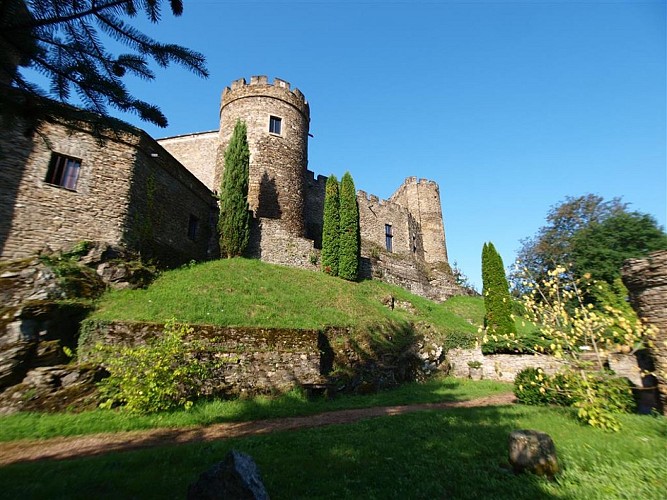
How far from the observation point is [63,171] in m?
12.5

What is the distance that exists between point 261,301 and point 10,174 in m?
9.84

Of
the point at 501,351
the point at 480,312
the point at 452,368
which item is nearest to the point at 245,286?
the point at 452,368

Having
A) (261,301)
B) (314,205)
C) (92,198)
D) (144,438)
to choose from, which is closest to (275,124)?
(314,205)

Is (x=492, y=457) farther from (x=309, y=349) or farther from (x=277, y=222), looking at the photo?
(x=277, y=222)

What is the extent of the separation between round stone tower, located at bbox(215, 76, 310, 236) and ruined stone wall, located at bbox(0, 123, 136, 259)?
27.2 feet

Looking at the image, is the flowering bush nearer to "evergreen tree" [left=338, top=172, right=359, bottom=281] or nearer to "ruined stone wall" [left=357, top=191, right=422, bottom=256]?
"evergreen tree" [left=338, top=172, right=359, bottom=281]

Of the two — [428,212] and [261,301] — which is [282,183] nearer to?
[261,301]

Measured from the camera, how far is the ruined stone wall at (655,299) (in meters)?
7.02

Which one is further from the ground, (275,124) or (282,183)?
(275,124)

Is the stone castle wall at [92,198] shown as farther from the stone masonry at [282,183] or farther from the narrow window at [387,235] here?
the narrow window at [387,235]

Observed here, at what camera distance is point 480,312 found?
84.1 feet

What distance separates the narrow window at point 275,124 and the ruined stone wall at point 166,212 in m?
6.59

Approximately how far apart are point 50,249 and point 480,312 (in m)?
26.2

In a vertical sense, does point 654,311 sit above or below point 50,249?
below
